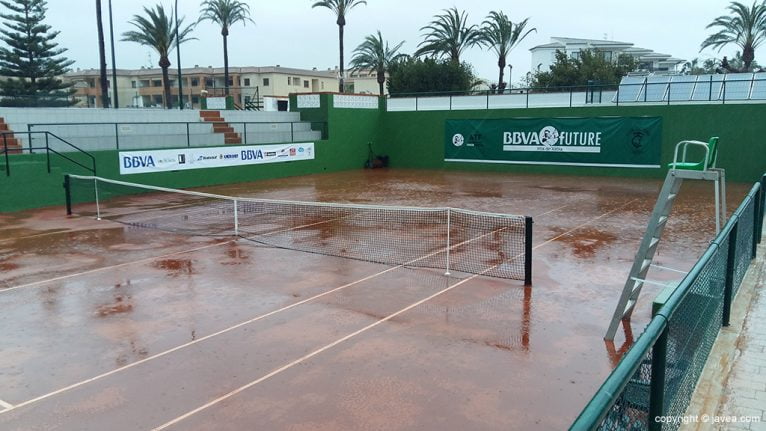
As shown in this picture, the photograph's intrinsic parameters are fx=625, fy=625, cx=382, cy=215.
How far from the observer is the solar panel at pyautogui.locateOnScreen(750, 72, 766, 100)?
2751 cm

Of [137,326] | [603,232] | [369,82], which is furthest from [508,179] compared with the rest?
[369,82]

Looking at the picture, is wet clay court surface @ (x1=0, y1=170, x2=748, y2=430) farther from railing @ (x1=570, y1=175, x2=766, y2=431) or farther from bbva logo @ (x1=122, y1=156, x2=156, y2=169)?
bbva logo @ (x1=122, y1=156, x2=156, y2=169)

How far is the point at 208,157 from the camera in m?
26.1

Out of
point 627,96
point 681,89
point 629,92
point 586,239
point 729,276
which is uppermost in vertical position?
point 681,89

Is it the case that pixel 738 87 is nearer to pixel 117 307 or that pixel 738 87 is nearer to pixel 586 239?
pixel 586 239

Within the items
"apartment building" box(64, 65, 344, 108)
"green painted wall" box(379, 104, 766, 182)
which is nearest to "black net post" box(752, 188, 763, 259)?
"green painted wall" box(379, 104, 766, 182)

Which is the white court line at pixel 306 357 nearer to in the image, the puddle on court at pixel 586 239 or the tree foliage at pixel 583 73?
the puddle on court at pixel 586 239

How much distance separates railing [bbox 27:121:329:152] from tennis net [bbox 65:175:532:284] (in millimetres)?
3401

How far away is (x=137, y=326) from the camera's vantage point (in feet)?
26.9

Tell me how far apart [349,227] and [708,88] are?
76.3 feet

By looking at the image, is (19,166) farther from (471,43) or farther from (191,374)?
(471,43)

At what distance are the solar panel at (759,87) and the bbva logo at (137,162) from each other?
83.2 feet

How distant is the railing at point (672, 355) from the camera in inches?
117

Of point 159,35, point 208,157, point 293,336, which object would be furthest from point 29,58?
point 293,336
